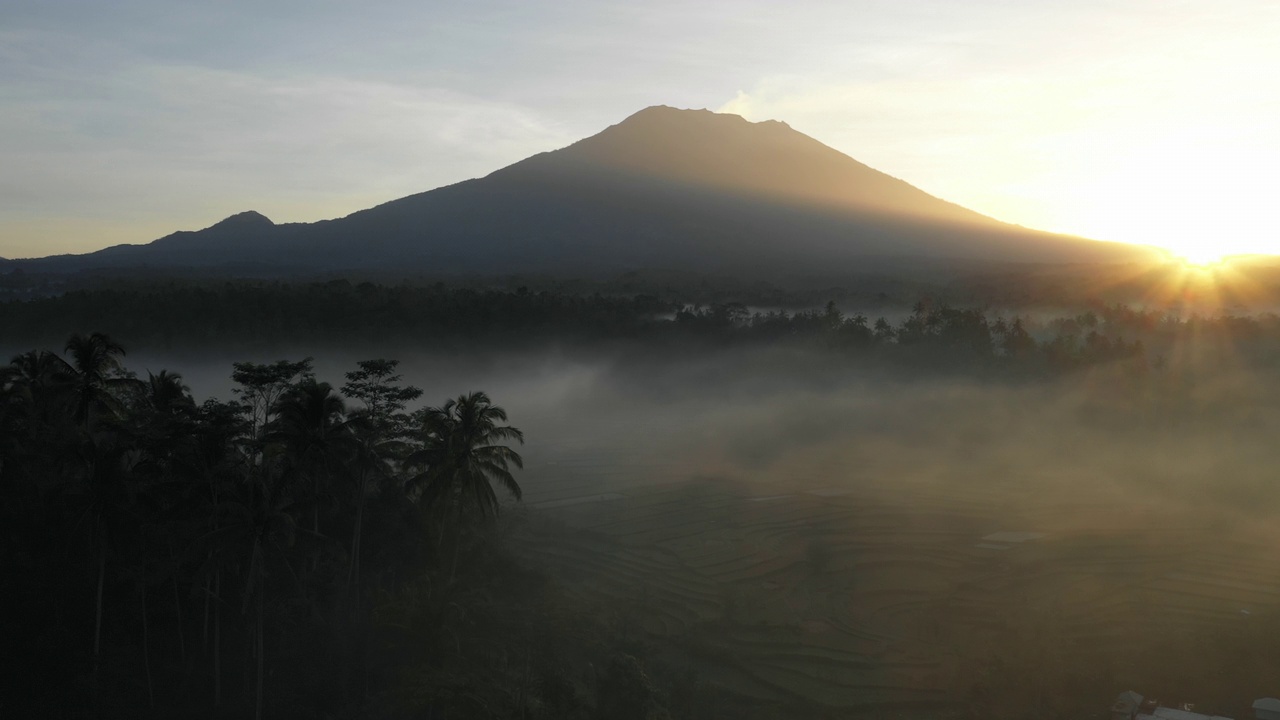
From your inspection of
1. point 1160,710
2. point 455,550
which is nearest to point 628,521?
point 455,550

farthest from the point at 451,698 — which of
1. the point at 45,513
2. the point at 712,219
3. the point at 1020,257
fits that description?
the point at 1020,257

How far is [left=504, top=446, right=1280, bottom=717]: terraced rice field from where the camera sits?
33.2 m

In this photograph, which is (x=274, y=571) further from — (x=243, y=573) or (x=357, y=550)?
(x=243, y=573)

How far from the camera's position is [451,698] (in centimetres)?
2472

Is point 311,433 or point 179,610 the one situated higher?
point 311,433

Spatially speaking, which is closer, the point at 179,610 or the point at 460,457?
the point at 179,610

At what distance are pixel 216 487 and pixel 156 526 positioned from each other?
3.32 metres

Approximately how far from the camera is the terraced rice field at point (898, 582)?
3322 centimetres

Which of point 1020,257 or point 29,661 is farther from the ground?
point 1020,257

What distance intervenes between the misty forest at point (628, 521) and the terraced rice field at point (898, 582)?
22cm

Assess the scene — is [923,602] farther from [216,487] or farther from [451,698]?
[216,487]

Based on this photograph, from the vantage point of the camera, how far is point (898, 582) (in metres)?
42.9

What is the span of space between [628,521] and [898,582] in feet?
48.1

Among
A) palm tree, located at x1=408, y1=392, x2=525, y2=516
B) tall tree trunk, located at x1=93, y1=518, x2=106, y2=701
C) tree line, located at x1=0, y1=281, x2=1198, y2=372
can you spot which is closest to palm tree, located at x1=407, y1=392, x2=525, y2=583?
palm tree, located at x1=408, y1=392, x2=525, y2=516
